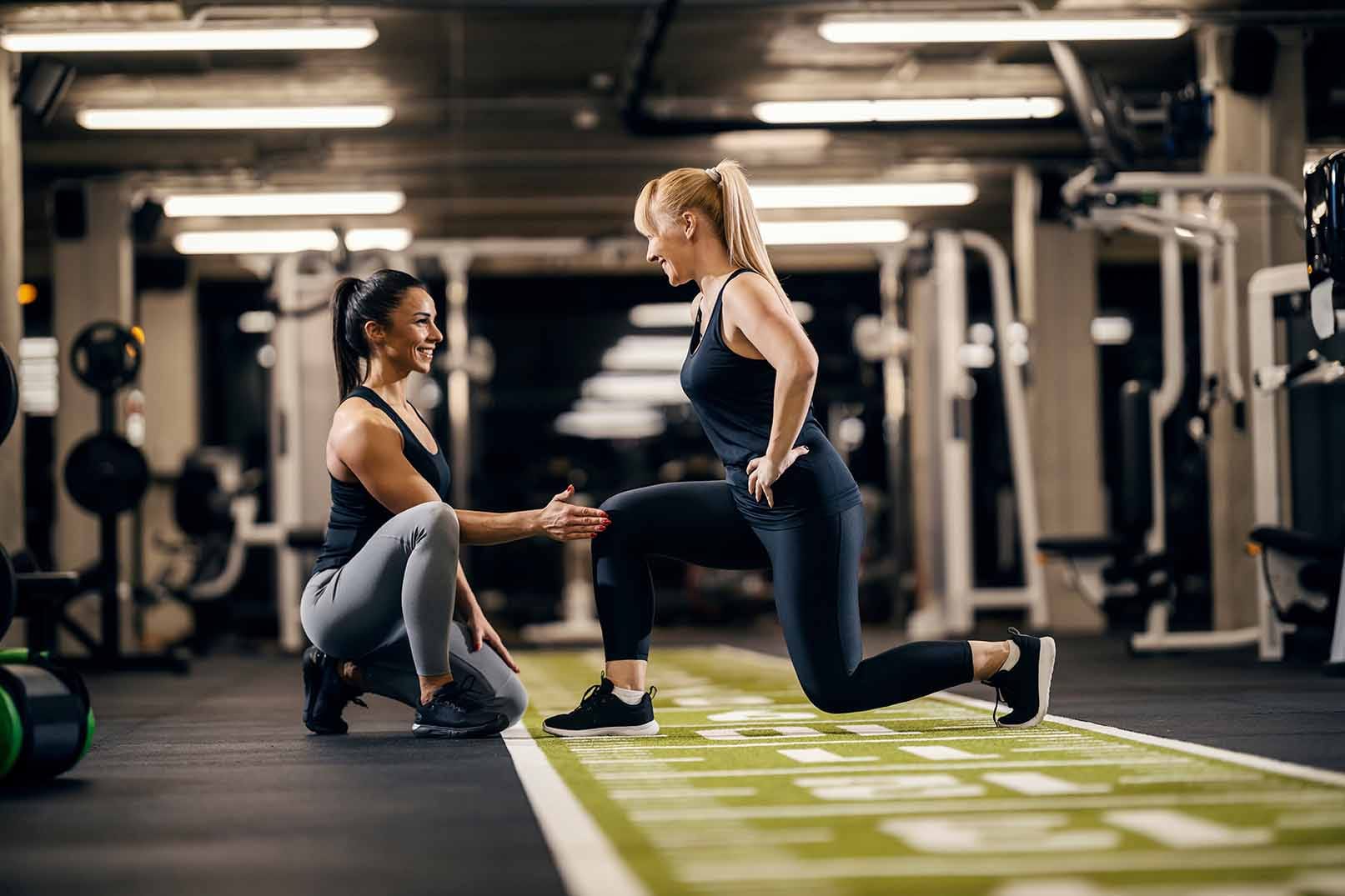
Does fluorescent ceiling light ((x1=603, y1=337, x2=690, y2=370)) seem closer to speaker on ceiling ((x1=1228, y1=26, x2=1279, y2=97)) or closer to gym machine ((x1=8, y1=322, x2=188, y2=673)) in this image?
speaker on ceiling ((x1=1228, y1=26, x2=1279, y2=97))

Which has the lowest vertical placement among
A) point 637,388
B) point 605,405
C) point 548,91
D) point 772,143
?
point 605,405

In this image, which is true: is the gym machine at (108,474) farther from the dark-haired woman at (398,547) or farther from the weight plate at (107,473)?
the dark-haired woman at (398,547)

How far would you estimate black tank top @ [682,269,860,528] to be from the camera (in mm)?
3680

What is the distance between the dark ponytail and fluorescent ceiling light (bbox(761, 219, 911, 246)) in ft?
26.3

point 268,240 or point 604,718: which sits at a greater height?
point 268,240

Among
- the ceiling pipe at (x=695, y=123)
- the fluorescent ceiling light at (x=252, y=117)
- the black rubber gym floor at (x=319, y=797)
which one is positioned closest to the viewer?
the black rubber gym floor at (x=319, y=797)

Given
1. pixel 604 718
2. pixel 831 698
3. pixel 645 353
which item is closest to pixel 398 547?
pixel 604 718

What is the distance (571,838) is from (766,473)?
1.17 m

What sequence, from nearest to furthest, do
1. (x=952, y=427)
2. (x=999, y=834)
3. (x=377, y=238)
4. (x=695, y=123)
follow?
(x=999, y=834), (x=695, y=123), (x=952, y=427), (x=377, y=238)

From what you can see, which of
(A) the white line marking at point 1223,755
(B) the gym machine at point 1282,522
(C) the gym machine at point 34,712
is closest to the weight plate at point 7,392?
(C) the gym machine at point 34,712

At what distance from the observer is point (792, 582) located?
3.68 meters

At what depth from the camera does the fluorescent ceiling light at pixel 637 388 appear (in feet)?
64.4

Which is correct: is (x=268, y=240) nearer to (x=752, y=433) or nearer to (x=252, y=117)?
(x=252, y=117)

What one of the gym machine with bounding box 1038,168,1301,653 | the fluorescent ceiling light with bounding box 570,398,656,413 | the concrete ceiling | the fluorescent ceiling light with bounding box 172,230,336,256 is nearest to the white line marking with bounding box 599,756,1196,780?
the gym machine with bounding box 1038,168,1301,653
